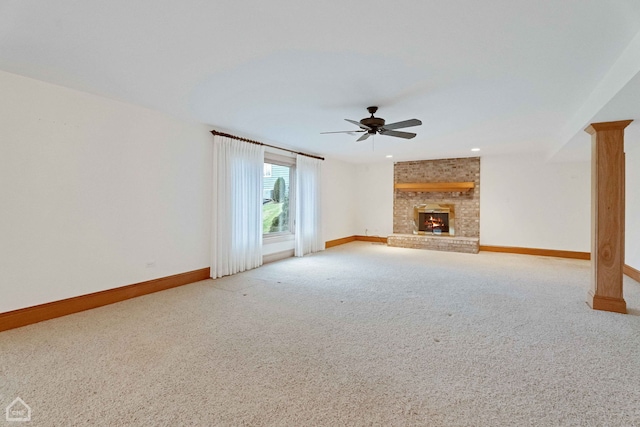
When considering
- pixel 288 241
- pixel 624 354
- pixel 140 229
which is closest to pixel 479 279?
pixel 624 354

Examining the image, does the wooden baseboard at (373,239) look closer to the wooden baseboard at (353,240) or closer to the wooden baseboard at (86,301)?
the wooden baseboard at (353,240)

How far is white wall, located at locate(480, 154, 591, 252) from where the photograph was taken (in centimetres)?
615

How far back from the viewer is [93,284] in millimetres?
3250

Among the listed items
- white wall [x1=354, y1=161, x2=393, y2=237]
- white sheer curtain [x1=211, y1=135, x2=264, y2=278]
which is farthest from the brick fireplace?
white sheer curtain [x1=211, y1=135, x2=264, y2=278]

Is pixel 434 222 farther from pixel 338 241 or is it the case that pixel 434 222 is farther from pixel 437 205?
pixel 338 241

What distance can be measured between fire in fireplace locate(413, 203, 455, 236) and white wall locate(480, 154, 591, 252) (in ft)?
2.36

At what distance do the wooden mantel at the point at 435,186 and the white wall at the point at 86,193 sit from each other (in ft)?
17.7

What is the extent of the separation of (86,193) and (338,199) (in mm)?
5671

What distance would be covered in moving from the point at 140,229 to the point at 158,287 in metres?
0.82

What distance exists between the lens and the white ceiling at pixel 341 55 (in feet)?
5.92

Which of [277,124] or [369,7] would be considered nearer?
[369,7]

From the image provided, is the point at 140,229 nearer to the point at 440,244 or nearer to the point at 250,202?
the point at 250,202

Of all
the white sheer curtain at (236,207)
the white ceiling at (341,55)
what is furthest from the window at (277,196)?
the white ceiling at (341,55)

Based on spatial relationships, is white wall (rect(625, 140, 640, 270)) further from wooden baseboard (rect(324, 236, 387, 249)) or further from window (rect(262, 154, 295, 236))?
window (rect(262, 154, 295, 236))
